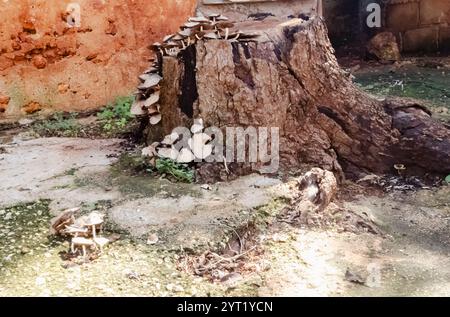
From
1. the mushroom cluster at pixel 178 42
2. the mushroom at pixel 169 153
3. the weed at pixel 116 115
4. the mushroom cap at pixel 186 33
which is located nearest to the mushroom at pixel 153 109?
the mushroom cluster at pixel 178 42

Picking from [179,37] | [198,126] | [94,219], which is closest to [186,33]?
[179,37]

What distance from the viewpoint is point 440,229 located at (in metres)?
3.32

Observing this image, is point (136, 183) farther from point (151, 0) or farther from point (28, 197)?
point (151, 0)

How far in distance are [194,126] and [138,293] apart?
4.92 feet

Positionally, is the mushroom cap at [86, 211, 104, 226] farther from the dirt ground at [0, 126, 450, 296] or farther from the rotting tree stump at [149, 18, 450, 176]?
the rotting tree stump at [149, 18, 450, 176]

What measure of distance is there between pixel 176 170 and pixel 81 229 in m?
0.94

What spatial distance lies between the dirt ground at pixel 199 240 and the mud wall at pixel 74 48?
1464 millimetres

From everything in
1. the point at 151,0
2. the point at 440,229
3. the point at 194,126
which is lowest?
the point at 440,229

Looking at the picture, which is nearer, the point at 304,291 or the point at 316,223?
the point at 304,291

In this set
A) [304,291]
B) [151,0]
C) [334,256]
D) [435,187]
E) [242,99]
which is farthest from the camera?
[151,0]

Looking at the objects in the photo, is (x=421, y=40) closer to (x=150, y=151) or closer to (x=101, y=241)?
(x=150, y=151)

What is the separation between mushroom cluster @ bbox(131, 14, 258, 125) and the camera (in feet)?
12.0

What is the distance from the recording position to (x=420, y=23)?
8.20 metres

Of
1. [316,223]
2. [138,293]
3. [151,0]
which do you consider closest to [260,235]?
[316,223]
